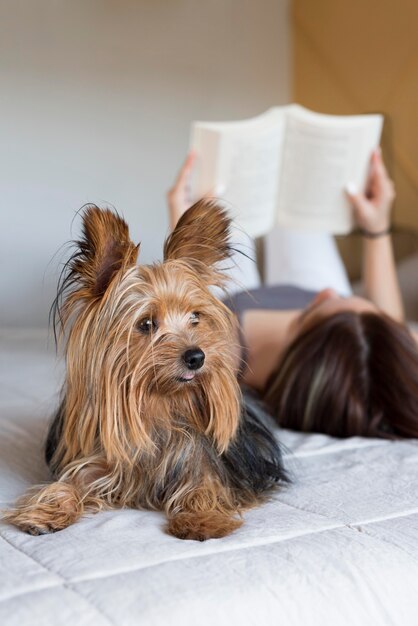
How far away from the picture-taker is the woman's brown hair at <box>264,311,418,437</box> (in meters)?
2.02

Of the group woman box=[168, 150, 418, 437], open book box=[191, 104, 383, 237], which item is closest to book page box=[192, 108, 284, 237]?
open book box=[191, 104, 383, 237]

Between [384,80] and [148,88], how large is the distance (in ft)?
4.09

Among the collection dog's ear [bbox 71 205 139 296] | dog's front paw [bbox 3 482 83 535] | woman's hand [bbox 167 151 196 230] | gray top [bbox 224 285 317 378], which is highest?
woman's hand [bbox 167 151 196 230]

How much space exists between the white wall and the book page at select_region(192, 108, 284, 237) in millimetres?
1676

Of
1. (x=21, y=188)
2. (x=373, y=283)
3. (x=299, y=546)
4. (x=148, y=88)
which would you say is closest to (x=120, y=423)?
(x=299, y=546)

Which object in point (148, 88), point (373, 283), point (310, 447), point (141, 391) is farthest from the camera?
point (148, 88)

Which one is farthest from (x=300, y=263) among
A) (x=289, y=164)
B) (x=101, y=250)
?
(x=101, y=250)

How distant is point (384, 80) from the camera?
14.2ft

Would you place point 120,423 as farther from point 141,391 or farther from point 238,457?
point 238,457

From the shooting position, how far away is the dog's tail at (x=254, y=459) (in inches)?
58.3

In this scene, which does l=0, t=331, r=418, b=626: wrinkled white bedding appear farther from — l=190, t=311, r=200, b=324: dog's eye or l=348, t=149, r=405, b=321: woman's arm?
l=348, t=149, r=405, b=321: woman's arm

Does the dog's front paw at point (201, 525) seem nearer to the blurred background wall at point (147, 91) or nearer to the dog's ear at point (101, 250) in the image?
the dog's ear at point (101, 250)

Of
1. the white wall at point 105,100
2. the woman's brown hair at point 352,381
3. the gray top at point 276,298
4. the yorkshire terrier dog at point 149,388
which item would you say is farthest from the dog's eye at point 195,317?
the white wall at point 105,100

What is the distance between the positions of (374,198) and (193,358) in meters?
1.61
